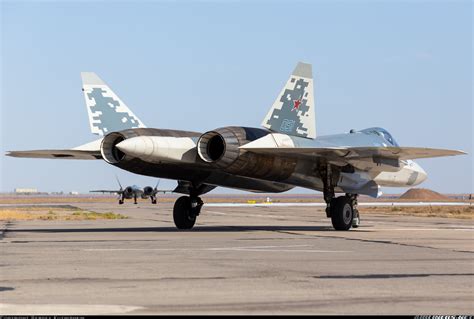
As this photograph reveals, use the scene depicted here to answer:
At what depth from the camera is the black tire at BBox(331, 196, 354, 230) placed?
80.1 ft

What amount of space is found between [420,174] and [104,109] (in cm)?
1202

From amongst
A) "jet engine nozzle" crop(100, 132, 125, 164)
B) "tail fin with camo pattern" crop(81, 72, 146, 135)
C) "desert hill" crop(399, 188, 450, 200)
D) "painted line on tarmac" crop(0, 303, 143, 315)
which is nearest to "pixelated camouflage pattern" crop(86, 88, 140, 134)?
"tail fin with camo pattern" crop(81, 72, 146, 135)

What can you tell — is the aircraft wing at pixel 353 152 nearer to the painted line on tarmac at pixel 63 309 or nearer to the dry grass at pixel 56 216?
the painted line on tarmac at pixel 63 309

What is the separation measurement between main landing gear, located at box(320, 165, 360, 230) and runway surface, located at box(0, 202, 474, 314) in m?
5.74

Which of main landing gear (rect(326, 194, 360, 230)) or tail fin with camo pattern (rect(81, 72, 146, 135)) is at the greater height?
tail fin with camo pattern (rect(81, 72, 146, 135))

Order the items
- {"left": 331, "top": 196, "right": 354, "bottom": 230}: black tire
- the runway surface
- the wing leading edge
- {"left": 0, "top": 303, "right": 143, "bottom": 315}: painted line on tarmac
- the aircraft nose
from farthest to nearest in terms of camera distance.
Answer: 1. the aircraft nose
2. {"left": 331, "top": 196, "right": 354, "bottom": 230}: black tire
3. the wing leading edge
4. the runway surface
5. {"left": 0, "top": 303, "right": 143, "bottom": 315}: painted line on tarmac

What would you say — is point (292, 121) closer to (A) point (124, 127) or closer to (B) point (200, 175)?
(B) point (200, 175)

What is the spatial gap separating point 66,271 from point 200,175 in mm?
12984

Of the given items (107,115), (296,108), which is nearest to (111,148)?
(107,115)

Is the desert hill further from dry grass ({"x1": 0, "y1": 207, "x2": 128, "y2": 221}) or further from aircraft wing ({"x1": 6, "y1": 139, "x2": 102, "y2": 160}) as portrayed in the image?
aircraft wing ({"x1": 6, "y1": 139, "x2": 102, "y2": 160})

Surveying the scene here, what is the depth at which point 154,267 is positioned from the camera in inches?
487

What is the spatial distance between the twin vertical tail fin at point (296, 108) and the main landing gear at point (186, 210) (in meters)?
3.58

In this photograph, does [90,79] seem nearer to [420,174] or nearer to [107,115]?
[107,115]

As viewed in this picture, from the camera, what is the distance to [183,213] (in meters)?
25.6
